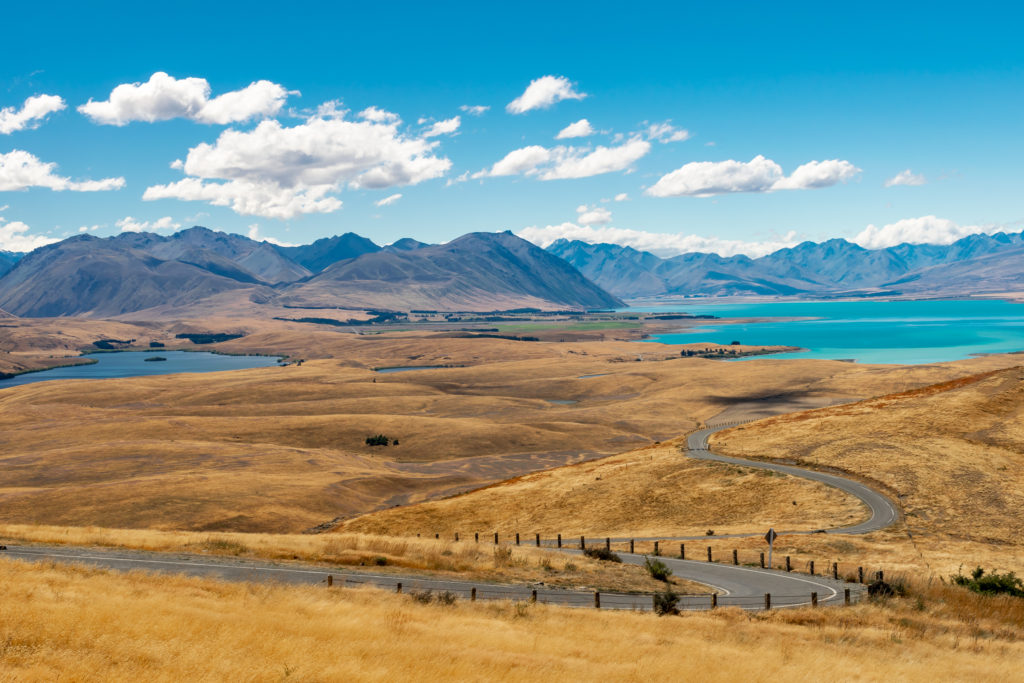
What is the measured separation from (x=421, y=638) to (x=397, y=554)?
54.5 feet

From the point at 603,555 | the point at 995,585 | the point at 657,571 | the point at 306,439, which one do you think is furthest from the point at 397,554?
the point at 306,439

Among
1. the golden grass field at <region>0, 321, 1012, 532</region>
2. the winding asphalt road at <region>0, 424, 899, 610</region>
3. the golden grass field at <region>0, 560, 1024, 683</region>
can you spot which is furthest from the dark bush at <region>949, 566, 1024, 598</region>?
the golden grass field at <region>0, 321, 1012, 532</region>

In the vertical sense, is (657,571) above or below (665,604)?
below

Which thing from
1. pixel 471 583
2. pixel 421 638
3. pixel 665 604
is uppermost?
pixel 421 638

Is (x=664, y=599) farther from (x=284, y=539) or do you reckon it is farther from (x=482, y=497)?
(x=482, y=497)

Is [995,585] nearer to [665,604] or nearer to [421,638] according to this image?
[665,604]

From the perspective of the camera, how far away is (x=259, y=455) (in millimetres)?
113438

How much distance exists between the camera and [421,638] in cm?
1891

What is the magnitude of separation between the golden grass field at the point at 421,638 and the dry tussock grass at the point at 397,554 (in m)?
6.14

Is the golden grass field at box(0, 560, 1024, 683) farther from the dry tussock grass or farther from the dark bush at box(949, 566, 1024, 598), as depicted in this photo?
the dry tussock grass

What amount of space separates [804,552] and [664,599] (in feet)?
64.2

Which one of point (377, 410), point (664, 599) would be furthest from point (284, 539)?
point (377, 410)

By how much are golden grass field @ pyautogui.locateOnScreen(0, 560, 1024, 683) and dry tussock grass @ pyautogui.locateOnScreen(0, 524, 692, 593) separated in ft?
20.2

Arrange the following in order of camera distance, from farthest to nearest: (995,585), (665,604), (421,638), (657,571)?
(657,571)
(995,585)
(665,604)
(421,638)
